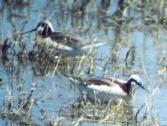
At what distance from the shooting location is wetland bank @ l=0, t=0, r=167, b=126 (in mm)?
8594

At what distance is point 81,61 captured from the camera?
1043cm

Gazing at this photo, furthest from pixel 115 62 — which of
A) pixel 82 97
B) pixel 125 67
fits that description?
pixel 82 97

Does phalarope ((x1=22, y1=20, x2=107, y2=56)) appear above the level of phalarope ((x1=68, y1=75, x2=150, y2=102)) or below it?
above

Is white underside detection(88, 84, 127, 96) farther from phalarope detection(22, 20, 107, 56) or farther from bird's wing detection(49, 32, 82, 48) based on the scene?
bird's wing detection(49, 32, 82, 48)

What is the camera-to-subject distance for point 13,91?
930 centimetres

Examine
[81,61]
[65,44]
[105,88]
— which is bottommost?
[105,88]

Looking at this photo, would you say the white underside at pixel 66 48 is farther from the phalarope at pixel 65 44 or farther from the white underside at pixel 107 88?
the white underside at pixel 107 88

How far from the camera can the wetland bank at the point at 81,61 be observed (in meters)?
8.59

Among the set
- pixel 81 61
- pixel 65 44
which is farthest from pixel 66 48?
pixel 81 61

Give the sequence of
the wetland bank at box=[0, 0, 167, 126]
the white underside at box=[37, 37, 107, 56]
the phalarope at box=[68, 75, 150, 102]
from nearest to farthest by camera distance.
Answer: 1. the wetland bank at box=[0, 0, 167, 126]
2. the phalarope at box=[68, 75, 150, 102]
3. the white underside at box=[37, 37, 107, 56]

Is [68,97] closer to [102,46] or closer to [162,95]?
[162,95]

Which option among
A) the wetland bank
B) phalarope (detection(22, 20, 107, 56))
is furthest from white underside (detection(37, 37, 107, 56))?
the wetland bank

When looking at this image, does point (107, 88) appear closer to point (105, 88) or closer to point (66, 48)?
point (105, 88)

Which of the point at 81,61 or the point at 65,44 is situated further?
the point at 65,44
